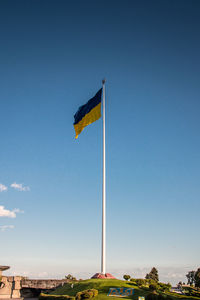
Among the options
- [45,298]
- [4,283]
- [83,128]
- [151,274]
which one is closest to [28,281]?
[4,283]

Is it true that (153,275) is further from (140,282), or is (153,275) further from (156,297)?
(156,297)

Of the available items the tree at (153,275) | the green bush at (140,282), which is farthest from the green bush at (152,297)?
the tree at (153,275)

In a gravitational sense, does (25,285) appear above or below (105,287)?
below

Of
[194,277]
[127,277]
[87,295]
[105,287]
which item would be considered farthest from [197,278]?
[87,295]

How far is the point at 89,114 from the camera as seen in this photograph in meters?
44.7

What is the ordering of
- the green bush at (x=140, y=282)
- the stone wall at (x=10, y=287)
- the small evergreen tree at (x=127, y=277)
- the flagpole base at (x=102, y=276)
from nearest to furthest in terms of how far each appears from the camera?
the flagpole base at (x=102, y=276)
the green bush at (x=140, y=282)
the small evergreen tree at (x=127, y=277)
the stone wall at (x=10, y=287)

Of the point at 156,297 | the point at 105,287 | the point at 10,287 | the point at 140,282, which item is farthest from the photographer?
the point at 10,287

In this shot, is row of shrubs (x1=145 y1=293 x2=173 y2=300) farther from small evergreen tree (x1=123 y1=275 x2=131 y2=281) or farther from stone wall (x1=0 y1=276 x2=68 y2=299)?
stone wall (x1=0 y1=276 x2=68 y2=299)

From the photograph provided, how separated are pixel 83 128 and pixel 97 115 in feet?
11.2

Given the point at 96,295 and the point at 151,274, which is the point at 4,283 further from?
the point at 151,274

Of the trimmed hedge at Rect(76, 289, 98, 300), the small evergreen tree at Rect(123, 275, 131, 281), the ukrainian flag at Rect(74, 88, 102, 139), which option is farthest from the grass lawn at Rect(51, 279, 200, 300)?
Answer: the ukrainian flag at Rect(74, 88, 102, 139)

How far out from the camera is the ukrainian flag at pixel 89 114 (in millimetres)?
44281

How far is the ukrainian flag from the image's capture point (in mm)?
44281

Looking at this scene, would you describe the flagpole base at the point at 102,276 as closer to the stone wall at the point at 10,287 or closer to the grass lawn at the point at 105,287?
the grass lawn at the point at 105,287
